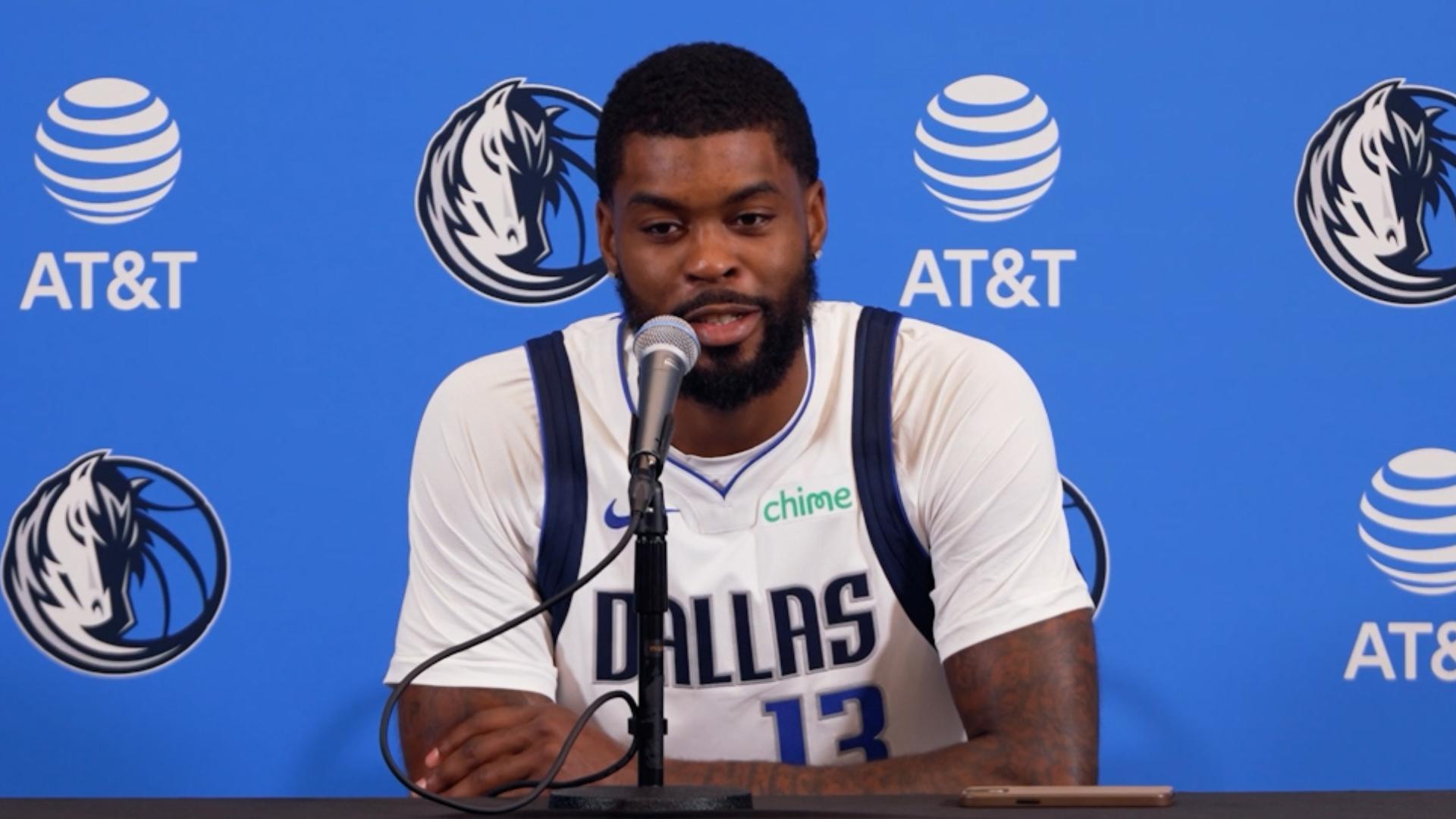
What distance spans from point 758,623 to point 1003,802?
654mm

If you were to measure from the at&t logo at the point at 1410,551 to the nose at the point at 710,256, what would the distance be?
0.97m

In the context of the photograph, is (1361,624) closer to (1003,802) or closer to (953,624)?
(953,624)

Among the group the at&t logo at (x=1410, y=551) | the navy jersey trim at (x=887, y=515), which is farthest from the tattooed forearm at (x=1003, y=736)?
the at&t logo at (x=1410, y=551)

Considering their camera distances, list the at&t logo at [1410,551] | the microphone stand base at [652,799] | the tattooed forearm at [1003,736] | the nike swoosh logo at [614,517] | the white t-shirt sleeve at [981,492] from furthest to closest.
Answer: the at&t logo at [1410,551], the nike swoosh logo at [614,517], the white t-shirt sleeve at [981,492], the tattooed forearm at [1003,736], the microphone stand base at [652,799]

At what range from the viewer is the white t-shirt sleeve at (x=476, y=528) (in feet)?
6.07

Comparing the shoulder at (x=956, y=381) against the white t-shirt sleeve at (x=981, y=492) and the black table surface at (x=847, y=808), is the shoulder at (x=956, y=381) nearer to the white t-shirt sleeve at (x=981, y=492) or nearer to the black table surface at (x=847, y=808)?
the white t-shirt sleeve at (x=981, y=492)

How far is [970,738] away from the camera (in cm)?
172

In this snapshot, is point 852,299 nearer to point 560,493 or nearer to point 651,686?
point 560,493

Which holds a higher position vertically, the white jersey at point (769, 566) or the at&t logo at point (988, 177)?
the at&t logo at point (988, 177)

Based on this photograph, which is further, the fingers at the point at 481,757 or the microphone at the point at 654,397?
the fingers at the point at 481,757

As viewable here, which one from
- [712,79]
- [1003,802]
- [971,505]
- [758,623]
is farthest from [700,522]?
[1003,802]

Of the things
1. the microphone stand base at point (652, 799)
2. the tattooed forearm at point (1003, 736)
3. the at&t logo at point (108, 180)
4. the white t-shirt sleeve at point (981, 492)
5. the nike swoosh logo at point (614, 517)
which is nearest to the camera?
the microphone stand base at point (652, 799)

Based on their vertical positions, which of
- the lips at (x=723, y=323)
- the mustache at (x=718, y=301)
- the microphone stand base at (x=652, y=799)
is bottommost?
the microphone stand base at (x=652, y=799)

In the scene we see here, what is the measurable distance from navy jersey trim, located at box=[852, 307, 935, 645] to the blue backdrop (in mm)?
455
